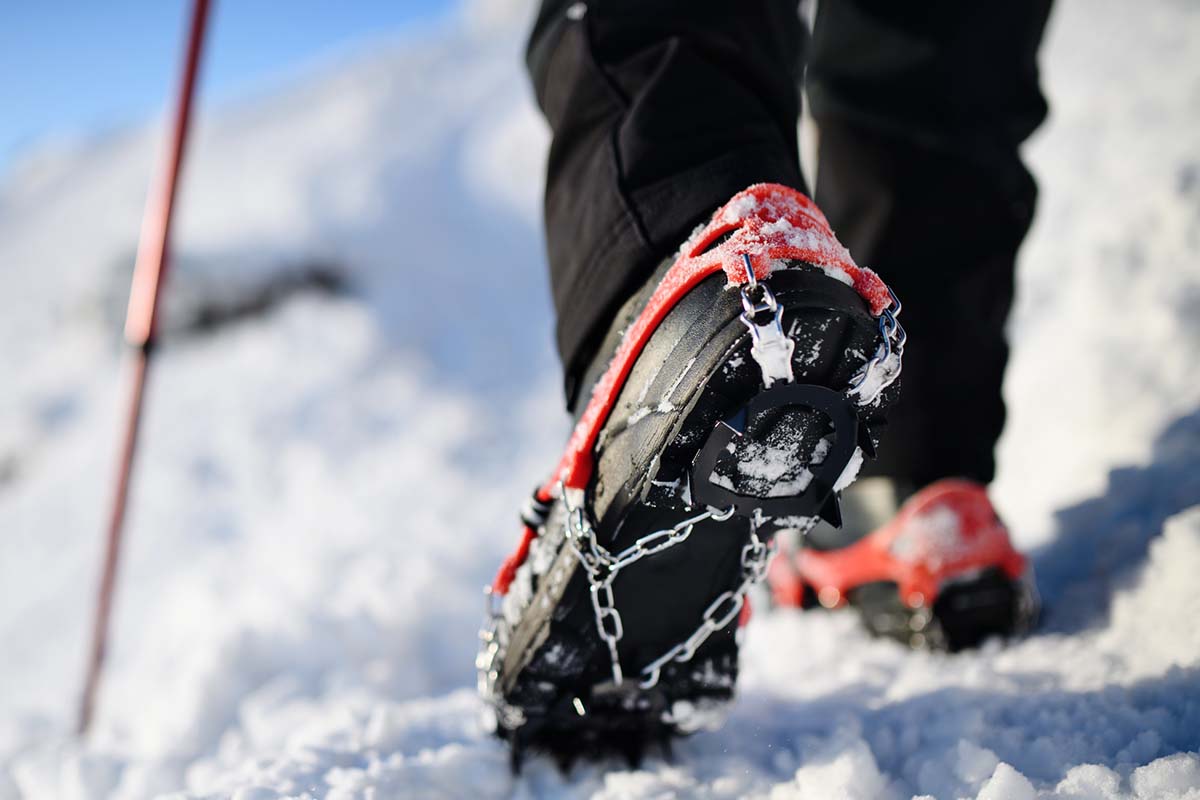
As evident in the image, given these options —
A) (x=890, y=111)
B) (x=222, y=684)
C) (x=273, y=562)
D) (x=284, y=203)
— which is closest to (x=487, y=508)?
(x=273, y=562)

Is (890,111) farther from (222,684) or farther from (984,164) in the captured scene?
(222,684)

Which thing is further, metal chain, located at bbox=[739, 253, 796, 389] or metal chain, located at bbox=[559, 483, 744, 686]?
metal chain, located at bbox=[559, 483, 744, 686]

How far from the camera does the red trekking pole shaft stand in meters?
1.63

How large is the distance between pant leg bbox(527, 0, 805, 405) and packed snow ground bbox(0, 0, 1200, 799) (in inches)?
20.6

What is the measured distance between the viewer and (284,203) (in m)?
5.25

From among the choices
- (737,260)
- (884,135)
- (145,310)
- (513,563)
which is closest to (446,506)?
(145,310)

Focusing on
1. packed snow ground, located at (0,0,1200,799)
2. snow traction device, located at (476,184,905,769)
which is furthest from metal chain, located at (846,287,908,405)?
packed snow ground, located at (0,0,1200,799)

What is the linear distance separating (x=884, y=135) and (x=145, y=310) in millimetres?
1584

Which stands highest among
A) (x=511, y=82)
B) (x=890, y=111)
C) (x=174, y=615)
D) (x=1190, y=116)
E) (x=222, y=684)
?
(x=511, y=82)

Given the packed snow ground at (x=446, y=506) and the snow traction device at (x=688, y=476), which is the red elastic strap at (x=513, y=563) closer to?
the snow traction device at (x=688, y=476)

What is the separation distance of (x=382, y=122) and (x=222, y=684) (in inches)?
231

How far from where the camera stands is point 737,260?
0.63 m

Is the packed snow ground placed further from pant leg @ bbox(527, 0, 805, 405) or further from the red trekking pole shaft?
pant leg @ bbox(527, 0, 805, 405)

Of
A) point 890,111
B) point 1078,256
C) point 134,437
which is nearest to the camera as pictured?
point 890,111
